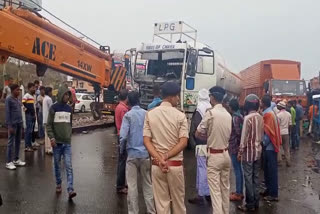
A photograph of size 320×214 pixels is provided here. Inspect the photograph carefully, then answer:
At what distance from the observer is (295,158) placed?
12.1 m

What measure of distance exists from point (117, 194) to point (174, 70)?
6581 mm

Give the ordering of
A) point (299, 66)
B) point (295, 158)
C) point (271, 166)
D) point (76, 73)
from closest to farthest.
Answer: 1. point (271, 166)
2. point (76, 73)
3. point (295, 158)
4. point (299, 66)

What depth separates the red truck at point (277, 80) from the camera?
18.3 m

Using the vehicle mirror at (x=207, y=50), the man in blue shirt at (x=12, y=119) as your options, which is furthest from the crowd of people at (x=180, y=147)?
the vehicle mirror at (x=207, y=50)

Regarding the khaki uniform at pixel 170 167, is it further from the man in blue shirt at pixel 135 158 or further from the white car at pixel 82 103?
the white car at pixel 82 103

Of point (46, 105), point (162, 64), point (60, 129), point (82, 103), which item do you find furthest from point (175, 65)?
point (82, 103)

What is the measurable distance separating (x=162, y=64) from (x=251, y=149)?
7.47 metres

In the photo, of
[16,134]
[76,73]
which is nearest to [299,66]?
[76,73]

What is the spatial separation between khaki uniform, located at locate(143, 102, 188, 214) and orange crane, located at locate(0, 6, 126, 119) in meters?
3.85

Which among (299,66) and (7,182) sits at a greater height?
(299,66)

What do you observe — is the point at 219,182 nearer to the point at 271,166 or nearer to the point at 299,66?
the point at 271,166

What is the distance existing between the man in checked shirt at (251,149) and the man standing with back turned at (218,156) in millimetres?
841

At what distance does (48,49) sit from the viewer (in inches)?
319

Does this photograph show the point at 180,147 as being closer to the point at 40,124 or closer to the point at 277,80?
the point at 40,124
